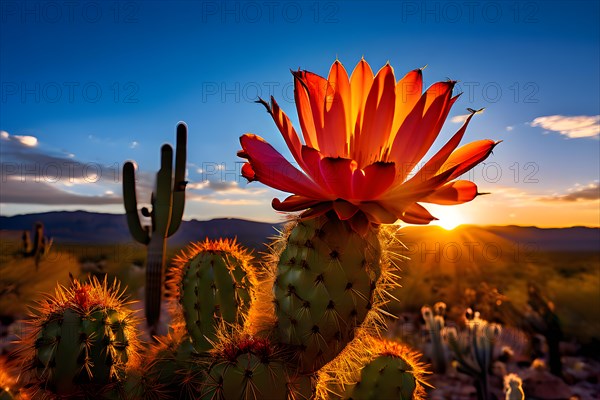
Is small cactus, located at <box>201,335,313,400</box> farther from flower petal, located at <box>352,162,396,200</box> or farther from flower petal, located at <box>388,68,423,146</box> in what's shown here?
flower petal, located at <box>388,68,423,146</box>

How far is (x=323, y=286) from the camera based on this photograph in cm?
166

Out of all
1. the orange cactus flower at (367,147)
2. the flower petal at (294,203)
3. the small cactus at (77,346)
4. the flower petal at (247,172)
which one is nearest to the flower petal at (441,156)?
the orange cactus flower at (367,147)

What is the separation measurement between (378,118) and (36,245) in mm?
9910

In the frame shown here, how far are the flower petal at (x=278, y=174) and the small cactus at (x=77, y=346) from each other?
0.95m

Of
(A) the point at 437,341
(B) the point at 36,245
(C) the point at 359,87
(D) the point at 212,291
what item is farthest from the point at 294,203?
(B) the point at 36,245

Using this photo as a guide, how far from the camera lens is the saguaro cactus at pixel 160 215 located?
469 cm

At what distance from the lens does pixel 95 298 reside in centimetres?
205

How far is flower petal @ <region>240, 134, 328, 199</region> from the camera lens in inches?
61.2

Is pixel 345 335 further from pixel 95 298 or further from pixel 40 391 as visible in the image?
pixel 40 391

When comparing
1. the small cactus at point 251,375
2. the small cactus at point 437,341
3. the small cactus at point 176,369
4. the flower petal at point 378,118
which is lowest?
the small cactus at point 437,341

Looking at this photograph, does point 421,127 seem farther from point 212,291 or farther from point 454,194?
point 212,291

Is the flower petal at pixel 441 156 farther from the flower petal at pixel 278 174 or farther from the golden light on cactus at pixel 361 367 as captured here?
the golden light on cactus at pixel 361 367

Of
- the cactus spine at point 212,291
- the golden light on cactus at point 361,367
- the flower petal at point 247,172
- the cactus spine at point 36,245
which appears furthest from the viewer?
the cactus spine at point 36,245

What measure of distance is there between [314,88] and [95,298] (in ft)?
4.17
